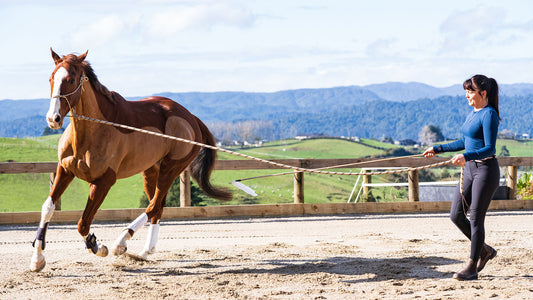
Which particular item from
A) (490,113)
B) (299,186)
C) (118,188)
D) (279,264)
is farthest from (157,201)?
(118,188)

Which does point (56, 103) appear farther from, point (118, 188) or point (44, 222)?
point (118, 188)

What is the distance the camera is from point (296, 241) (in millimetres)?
8445

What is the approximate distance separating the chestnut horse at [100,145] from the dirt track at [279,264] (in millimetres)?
449

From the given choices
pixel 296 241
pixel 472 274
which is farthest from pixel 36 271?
pixel 472 274

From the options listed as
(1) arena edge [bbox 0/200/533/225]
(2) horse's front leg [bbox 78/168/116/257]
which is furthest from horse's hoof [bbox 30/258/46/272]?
(1) arena edge [bbox 0/200/533/225]

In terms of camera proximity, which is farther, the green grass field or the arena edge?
the green grass field

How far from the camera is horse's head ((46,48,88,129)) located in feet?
18.6

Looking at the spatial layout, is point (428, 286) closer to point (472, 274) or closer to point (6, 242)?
point (472, 274)

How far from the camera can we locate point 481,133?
5.41 metres

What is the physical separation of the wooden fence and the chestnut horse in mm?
3351

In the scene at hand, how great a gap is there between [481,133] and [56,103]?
3795 mm

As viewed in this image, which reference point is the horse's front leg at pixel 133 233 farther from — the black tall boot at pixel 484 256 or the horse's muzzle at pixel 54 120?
the black tall boot at pixel 484 256

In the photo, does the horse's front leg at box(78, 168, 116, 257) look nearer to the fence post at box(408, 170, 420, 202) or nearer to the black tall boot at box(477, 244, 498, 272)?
the black tall boot at box(477, 244, 498, 272)

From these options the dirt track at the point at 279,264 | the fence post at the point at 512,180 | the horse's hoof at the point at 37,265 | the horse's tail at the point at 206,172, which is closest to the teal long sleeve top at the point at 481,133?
the dirt track at the point at 279,264
